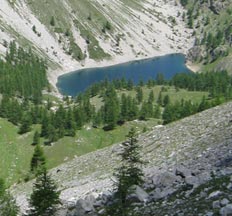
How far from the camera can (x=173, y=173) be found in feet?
105

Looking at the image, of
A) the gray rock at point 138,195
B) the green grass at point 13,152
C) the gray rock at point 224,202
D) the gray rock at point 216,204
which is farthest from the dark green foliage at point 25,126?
the gray rock at point 224,202

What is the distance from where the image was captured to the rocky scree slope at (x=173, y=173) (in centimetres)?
2675

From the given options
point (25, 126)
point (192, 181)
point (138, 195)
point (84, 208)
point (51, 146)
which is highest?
point (192, 181)

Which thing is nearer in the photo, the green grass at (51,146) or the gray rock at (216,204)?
the gray rock at (216,204)

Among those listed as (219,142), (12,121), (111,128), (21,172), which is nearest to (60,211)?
(219,142)

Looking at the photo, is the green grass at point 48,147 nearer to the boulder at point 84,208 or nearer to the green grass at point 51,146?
the green grass at point 51,146

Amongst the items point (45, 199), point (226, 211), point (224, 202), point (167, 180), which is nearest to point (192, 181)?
point (167, 180)

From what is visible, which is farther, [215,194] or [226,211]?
[215,194]

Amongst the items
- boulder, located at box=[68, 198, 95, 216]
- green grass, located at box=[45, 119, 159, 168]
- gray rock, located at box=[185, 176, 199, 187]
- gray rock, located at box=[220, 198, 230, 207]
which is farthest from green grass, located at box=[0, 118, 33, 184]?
gray rock, located at box=[220, 198, 230, 207]

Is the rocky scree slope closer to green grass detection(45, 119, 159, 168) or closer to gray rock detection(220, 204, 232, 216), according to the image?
gray rock detection(220, 204, 232, 216)

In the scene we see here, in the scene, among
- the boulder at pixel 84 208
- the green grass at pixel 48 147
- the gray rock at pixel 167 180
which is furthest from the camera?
the green grass at pixel 48 147

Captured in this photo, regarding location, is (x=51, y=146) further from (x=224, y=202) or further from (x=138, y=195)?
(x=224, y=202)

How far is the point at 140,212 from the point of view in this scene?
27.9 metres

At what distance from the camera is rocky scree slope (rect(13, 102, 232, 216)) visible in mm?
26750
